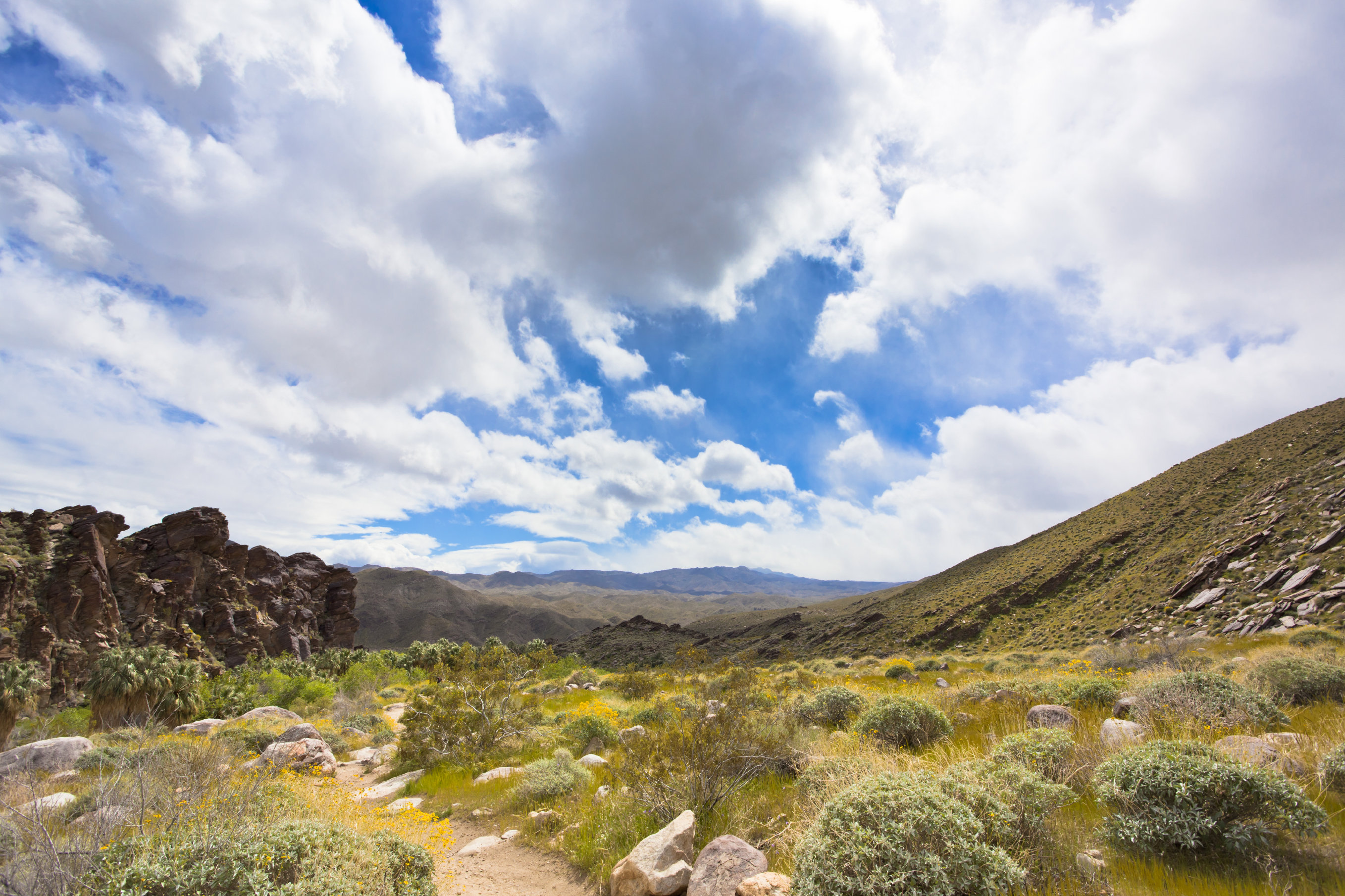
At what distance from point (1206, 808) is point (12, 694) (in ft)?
111

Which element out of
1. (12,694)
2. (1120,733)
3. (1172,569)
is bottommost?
(1120,733)

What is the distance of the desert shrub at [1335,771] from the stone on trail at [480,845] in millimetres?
10443

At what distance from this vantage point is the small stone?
8086 mm

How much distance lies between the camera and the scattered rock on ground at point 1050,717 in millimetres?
8078

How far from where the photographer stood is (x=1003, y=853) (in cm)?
387

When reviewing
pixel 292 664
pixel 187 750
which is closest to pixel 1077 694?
pixel 187 750

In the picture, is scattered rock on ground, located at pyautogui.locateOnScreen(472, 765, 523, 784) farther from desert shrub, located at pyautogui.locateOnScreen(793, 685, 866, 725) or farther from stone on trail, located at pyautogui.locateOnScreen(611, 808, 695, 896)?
desert shrub, located at pyautogui.locateOnScreen(793, 685, 866, 725)

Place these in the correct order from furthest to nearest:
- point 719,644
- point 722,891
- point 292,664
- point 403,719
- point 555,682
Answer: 1. point 719,644
2. point 292,664
3. point 555,682
4. point 403,719
5. point 722,891

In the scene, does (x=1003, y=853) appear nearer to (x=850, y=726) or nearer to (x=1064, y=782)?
(x=1064, y=782)

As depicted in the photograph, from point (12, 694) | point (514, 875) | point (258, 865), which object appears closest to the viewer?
point (258, 865)

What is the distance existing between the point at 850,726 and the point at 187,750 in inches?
506

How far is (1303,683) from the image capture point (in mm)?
8422

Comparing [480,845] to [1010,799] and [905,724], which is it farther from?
[1010,799]

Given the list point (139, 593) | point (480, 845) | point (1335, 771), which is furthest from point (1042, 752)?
point (139, 593)
